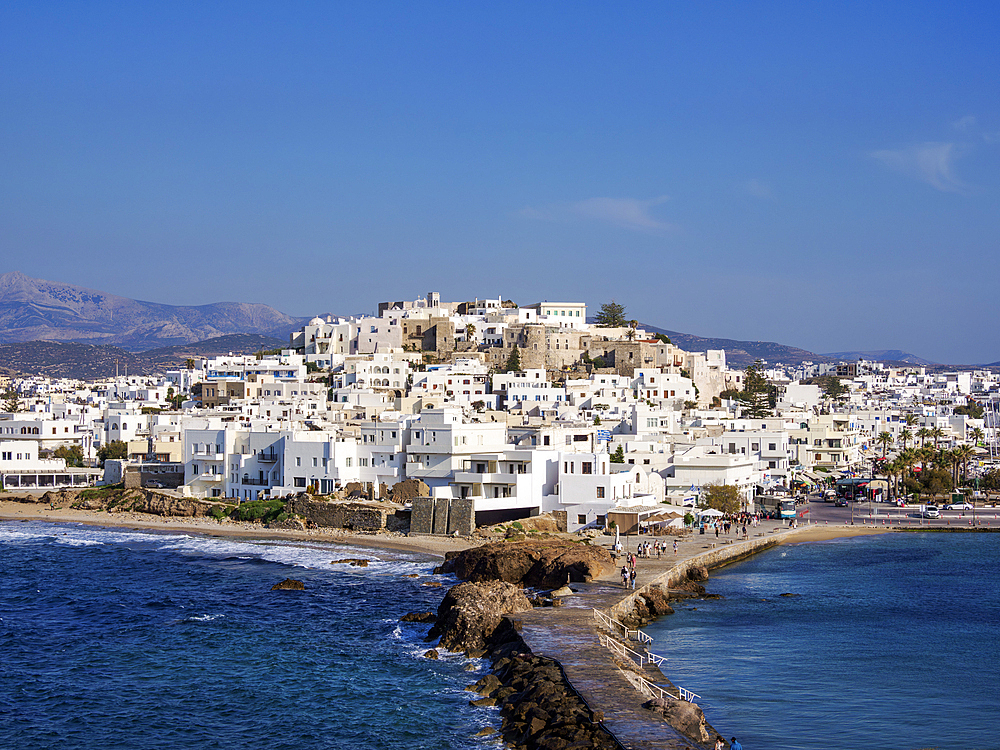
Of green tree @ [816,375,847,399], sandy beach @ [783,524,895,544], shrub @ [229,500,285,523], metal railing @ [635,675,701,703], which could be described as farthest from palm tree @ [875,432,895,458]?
metal railing @ [635,675,701,703]

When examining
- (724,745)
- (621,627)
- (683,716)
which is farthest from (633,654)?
(724,745)

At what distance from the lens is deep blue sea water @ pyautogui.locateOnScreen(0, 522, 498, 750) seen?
82.9 ft

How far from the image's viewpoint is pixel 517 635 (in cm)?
3022

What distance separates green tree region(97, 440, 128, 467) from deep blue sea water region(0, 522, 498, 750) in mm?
27750

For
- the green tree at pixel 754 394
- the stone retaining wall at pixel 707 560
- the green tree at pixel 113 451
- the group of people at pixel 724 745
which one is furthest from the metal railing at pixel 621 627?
the green tree at pixel 754 394

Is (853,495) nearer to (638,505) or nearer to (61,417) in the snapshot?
(638,505)

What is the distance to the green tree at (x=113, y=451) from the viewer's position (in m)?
77.1

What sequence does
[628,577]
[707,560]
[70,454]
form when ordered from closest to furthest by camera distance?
[628,577]
[707,560]
[70,454]

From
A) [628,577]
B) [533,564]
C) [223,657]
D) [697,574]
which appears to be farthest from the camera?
[697,574]

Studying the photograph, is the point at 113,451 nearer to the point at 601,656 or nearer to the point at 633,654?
Result: the point at 633,654

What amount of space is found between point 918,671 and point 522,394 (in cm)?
6040

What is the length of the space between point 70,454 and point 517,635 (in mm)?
58627

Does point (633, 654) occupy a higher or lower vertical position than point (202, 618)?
higher

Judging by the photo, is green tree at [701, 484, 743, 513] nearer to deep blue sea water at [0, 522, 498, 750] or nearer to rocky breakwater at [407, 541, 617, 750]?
rocky breakwater at [407, 541, 617, 750]
